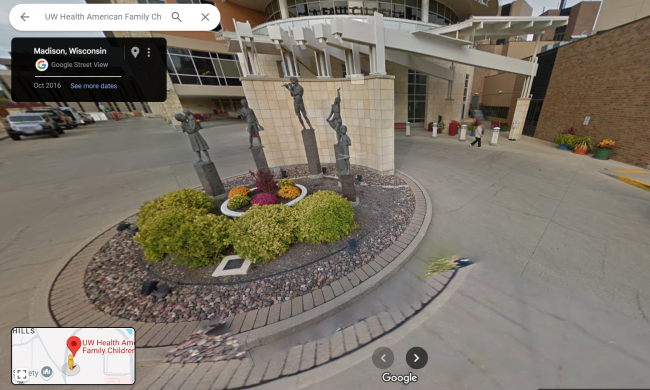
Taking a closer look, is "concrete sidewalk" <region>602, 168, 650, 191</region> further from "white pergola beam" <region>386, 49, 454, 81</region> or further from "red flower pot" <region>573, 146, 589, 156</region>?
→ "white pergola beam" <region>386, 49, 454, 81</region>

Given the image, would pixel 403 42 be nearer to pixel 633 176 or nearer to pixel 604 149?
pixel 633 176

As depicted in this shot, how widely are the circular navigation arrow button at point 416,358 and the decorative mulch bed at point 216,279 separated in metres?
1.35

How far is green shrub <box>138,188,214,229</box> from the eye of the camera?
4.25 meters

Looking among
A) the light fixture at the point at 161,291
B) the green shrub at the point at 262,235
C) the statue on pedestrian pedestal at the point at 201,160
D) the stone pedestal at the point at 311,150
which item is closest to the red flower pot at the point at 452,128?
the stone pedestal at the point at 311,150

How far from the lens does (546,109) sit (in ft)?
39.4

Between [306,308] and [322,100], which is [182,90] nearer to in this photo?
[322,100]

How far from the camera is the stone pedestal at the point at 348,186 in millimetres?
5242

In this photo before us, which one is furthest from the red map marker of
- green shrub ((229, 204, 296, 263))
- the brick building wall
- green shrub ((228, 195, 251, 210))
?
the brick building wall

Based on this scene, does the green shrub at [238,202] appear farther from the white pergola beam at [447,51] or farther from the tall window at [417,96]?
the tall window at [417,96]

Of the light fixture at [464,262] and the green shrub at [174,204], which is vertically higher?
the green shrub at [174,204]

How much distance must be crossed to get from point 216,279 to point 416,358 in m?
3.14

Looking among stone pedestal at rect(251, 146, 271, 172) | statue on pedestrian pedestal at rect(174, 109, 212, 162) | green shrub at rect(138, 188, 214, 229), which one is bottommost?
green shrub at rect(138, 188, 214, 229)

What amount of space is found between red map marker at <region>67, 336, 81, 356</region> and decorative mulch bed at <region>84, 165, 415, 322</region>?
497mm

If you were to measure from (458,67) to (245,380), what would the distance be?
20793mm
